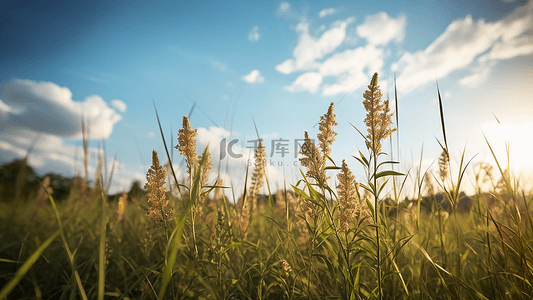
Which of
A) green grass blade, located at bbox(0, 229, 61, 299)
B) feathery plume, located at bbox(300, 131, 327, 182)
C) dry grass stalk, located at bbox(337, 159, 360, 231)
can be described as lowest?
green grass blade, located at bbox(0, 229, 61, 299)

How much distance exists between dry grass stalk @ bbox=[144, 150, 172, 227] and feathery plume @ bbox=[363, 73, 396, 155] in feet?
5.06

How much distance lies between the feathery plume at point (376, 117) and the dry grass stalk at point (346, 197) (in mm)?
255

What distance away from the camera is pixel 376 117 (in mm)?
1866

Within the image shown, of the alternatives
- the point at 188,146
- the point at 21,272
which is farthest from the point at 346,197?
the point at 21,272

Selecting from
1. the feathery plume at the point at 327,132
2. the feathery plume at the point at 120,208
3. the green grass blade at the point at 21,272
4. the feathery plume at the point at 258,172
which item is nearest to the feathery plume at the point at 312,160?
the feathery plume at the point at 327,132

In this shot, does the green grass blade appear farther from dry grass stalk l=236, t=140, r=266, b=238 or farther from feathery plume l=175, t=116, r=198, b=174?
dry grass stalk l=236, t=140, r=266, b=238

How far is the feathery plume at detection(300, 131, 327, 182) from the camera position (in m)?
1.89

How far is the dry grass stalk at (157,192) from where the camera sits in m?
1.94

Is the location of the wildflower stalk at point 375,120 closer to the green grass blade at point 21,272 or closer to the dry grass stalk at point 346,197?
the dry grass stalk at point 346,197

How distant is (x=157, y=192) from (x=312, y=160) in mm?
1169

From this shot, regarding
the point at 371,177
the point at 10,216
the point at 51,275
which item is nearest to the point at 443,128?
the point at 371,177

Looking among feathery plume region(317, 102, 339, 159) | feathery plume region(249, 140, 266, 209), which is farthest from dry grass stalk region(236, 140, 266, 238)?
feathery plume region(317, 102, 339, 159)

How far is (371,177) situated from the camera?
5.76 ft

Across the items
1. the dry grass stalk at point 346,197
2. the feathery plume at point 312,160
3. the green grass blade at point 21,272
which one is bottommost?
the green grass blade at point 21,272
